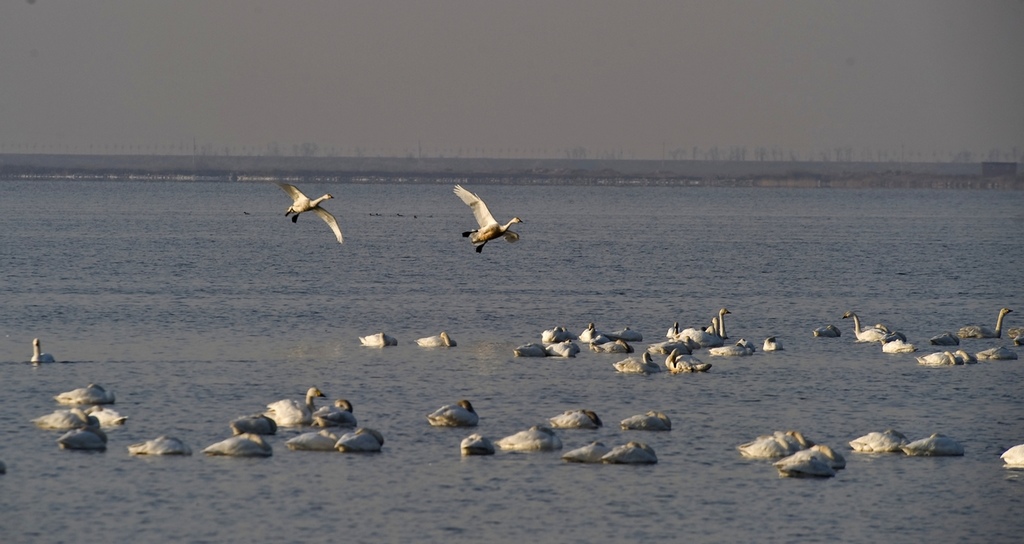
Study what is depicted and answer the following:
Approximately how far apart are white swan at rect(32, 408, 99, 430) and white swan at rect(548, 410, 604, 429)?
8.06 m

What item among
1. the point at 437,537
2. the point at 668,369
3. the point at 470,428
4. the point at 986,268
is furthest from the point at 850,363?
the point at 986,268

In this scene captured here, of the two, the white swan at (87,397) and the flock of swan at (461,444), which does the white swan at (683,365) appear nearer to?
the flock of swan at (461,444)

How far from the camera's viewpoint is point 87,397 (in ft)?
91.7

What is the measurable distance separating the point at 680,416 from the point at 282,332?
1745cm

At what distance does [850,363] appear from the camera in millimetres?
36438

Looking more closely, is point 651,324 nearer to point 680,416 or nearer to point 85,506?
point 680,416

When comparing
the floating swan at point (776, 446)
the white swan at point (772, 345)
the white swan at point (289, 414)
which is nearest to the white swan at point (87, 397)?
the white swan at point (289, 414)

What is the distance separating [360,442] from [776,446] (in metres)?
6.81

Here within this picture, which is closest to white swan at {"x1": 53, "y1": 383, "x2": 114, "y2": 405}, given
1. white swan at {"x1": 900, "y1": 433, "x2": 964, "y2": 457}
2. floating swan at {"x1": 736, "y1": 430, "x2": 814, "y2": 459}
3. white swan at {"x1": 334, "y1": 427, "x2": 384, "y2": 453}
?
white swan at {"x1": 334, "y1": 427, "x2": 384, "y2": 453}

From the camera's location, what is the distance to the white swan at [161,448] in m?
23.7

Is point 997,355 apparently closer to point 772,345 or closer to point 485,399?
point 772,345

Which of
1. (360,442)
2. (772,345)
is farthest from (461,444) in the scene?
(772,345)

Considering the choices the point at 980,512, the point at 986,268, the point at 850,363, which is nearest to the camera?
the point at 980,512

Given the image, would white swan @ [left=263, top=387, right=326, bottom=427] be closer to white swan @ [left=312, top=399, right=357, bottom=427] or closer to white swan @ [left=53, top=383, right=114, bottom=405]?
white swan @ [left=312, top=399, right=357, bottom=427]
